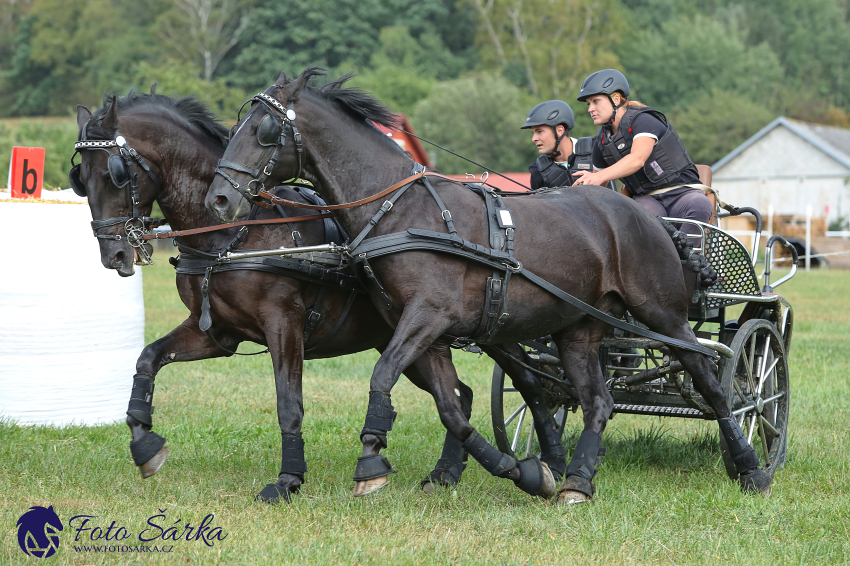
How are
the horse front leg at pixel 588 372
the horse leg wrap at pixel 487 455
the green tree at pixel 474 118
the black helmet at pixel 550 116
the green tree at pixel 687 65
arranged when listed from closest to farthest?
1. the horse leg wrap at pixel 487 455
2. the horse front leg at pixel 588 372
3. the black helmet at pixel 550 116
4. the green tree at pixel 474 118
5. the green tree at pixel 687 65

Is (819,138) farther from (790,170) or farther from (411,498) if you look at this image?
(411,498)

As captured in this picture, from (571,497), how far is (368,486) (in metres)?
1.21

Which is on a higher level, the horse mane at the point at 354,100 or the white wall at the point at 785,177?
the horse mane at the point at 354,100

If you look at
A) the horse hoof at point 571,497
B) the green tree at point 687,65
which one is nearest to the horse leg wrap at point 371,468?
the horse hoof at point 571,497

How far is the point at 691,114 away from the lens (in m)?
53.8

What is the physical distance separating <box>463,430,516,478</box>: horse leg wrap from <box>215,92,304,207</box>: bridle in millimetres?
1683

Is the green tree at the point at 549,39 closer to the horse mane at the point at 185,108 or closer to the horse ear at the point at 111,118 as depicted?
the horse mane at the point at 185,108

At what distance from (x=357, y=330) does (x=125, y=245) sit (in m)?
1.38

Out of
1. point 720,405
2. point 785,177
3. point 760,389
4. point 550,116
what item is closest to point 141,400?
point 550,116

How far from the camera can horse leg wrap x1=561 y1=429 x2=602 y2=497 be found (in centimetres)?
500

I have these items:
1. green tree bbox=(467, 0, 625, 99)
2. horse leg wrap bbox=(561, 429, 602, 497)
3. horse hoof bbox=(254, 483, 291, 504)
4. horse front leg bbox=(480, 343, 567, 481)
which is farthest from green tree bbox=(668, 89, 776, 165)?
horse hoof bbox=(254, 483, 291, 504)

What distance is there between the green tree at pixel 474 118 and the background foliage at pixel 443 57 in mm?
79

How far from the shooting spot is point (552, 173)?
6426 mm

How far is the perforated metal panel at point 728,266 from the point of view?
5668 millimetres
